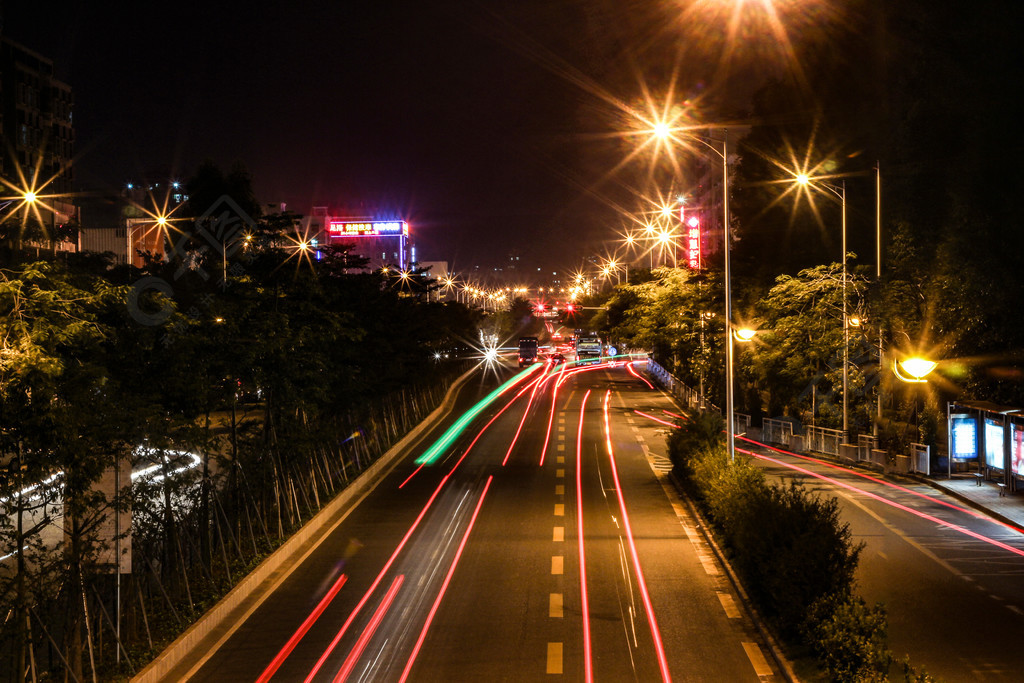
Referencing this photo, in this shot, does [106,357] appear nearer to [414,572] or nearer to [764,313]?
[414,572]

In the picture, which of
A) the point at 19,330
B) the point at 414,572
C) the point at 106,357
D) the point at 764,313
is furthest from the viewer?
the point at 764,313

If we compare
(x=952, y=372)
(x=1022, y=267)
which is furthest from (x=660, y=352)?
(x=1022, y=267)

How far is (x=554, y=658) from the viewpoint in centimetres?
1188

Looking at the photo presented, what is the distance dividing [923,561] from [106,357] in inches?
541

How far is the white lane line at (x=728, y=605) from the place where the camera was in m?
14.0

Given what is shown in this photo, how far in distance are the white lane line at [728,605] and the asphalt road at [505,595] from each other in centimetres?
5

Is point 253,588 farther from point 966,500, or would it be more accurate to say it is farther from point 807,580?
point 966,500

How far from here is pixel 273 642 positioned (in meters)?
12.8

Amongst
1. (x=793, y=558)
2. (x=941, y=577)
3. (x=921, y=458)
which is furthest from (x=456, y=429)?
(x=793, y=558)

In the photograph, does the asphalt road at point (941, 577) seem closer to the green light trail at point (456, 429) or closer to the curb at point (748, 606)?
the curb at point (748, 606)

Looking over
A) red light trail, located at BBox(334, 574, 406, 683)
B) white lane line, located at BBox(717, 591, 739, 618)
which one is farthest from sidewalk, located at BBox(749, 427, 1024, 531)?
red light trail, located at BBox(334, 574, 406, 683)

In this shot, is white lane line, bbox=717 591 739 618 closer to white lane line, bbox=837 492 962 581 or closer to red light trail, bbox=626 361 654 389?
white lane line, bbox=837 492 962 581

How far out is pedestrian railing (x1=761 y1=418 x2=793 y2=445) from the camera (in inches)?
1587

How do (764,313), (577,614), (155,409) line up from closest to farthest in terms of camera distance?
(155,409), (577,614), (764,313)
